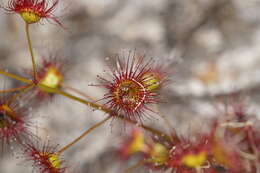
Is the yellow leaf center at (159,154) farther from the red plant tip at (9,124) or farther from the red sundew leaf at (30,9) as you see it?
the red sundew leaf at (30,9)

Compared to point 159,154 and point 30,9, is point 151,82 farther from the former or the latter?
point 30,9

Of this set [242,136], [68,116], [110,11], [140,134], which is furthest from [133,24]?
[242,136]

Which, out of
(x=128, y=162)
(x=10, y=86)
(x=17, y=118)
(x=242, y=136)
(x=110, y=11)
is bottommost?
(x=128, y=162)

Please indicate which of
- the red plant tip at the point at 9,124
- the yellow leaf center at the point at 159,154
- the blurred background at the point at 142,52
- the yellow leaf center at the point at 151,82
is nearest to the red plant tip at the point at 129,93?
the yellow leaf center at the point at 151,82

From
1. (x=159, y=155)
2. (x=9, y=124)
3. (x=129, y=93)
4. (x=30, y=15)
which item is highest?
(x=30, y=15)

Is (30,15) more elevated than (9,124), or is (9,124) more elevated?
(30,15)

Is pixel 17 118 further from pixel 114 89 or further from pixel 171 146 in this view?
pixel 171 146

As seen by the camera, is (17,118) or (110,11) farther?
(110,11)

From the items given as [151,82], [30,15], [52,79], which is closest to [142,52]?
[52,79]

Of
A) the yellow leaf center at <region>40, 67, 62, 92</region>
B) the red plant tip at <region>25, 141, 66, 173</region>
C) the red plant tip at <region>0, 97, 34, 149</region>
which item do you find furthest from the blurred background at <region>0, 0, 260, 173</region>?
the red plant tip at <region>25, 141, 66, 173</region>
